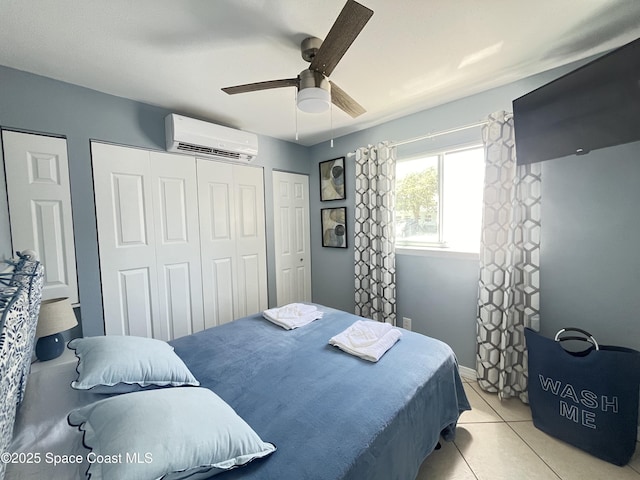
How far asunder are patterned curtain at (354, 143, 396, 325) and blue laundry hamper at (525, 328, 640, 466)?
3.97 feet

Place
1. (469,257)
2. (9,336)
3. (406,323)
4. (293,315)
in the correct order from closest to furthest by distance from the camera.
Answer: (9,336) < (293,315) < (469,257) < (406,323)

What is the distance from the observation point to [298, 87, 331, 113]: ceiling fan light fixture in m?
1.38

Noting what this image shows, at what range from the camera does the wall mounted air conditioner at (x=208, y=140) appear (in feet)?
7.31

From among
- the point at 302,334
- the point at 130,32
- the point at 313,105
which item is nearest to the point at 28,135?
the point at 130,32

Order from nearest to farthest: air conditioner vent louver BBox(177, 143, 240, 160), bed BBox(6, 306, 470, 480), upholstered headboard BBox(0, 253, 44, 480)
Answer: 1. upholstered headboard BBox(0, 253, 44, 480)
2. bed BBox(6, 306, 470, 480)
3. air conditioner vent louver BBox(177, 143, 240, 160)

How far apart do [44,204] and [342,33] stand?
2213mm

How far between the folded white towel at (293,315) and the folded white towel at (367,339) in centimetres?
36

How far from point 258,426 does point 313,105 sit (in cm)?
157

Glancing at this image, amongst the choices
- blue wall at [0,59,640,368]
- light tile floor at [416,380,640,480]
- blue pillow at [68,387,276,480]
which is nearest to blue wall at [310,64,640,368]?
blue wall at [0,59,640,368]

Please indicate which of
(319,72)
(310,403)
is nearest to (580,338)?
(310,403)

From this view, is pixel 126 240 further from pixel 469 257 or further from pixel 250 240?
pixel 469 257

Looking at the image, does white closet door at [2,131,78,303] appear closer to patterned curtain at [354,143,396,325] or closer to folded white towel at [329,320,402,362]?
folded white towel at [329,320,402,362]

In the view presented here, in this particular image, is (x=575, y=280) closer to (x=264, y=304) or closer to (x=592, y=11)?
(x=592, y=11)

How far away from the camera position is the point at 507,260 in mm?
1926
